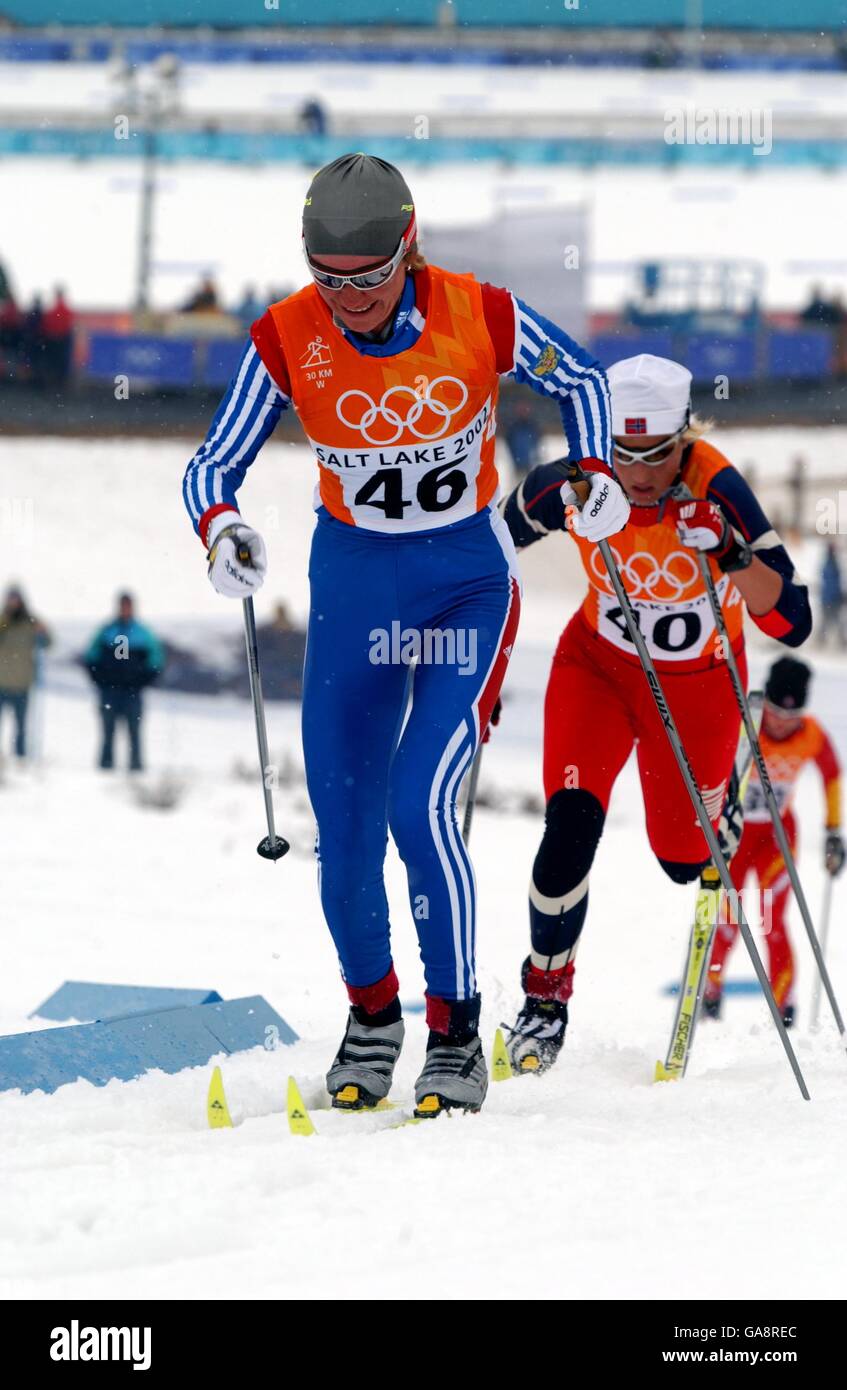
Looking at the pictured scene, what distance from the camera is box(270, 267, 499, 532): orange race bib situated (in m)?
3.93

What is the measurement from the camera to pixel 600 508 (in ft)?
13.6

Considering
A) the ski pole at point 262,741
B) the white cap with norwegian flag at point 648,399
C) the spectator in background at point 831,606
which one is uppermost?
the white cap with norwegian flag at point 648,399

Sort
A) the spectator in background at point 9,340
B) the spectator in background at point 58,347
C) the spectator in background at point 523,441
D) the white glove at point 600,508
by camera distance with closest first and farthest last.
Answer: the white glove at point 600,508
the spectator in background at point 523,441
the spectator in background at point 58,347
the spectator in background at point 9,340

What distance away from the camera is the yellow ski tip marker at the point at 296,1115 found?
3609 millimetres

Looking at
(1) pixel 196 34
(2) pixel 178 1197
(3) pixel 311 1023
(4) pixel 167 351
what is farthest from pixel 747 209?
(2) pixel 178 1197

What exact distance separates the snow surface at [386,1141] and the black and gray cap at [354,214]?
71.6 inches

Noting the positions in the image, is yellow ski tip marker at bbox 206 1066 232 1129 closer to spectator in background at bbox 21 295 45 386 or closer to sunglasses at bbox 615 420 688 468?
sunglasses at bbox 615 420 688 468

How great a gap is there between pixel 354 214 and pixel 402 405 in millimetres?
431

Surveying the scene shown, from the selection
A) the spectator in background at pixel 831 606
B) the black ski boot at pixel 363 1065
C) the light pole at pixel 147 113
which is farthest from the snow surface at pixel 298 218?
the black ski boot at pixel 363 1065

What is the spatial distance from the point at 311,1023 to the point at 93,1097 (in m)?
1.83

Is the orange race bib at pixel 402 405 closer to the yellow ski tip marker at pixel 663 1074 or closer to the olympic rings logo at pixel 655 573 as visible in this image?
the olympic rings logo at pixel 655 573

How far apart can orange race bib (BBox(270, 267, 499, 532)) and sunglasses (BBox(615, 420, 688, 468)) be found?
79cm

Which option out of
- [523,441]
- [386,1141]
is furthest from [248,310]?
[386,1141]

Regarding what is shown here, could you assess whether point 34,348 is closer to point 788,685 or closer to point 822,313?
point 822,313
